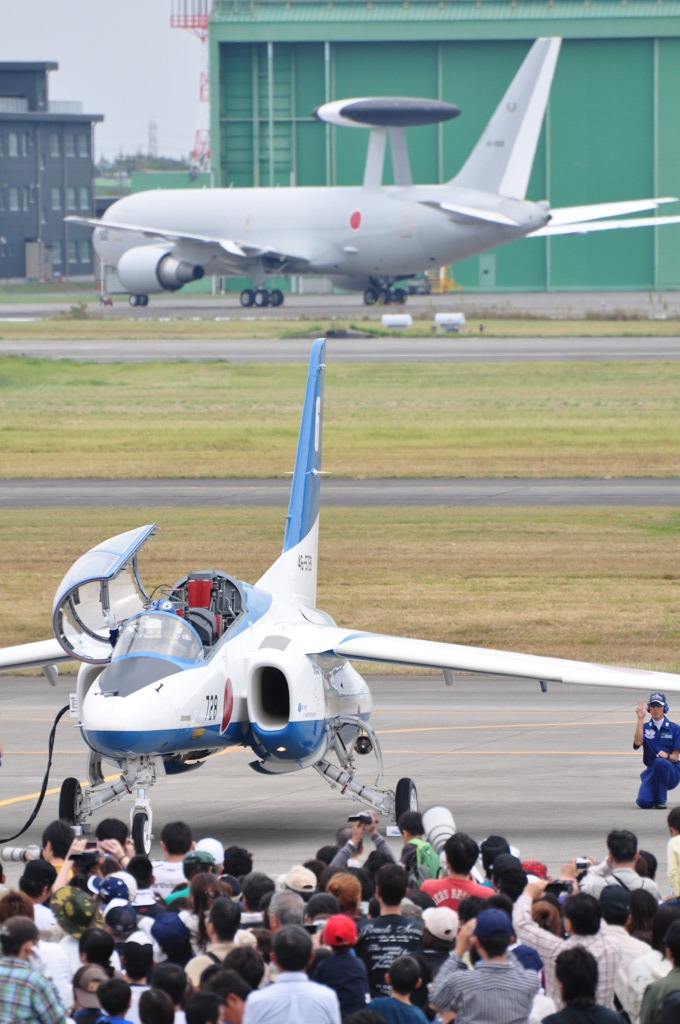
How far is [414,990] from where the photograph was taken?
9703 millimetres

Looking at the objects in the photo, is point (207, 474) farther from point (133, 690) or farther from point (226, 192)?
point (226, 192)

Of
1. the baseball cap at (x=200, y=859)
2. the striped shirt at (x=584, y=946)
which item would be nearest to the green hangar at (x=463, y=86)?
the baseball cap at (x=200, y=859)

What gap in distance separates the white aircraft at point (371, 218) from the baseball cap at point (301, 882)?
91010 mm

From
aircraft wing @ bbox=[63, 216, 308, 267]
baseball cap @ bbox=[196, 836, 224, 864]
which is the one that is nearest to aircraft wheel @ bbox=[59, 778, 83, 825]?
baseball cap @ bbox=[196, 836, 224, 864]

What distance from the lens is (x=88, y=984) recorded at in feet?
32.0

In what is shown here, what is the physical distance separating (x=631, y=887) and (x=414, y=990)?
9.04ft

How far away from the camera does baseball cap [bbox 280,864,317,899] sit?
37.8 feet

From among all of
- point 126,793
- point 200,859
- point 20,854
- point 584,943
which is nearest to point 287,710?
point 126,793

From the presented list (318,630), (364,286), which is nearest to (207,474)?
(318,630)

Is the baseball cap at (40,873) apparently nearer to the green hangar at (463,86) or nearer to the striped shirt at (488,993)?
the striped shirt at (488,993)

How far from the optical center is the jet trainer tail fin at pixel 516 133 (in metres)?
102

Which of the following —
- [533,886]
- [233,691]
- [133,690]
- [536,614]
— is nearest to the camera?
[533,886]

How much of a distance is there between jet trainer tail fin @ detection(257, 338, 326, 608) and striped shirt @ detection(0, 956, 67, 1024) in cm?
1074

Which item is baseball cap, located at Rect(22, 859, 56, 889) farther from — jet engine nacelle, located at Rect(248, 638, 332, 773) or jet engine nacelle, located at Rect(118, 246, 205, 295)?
jet engine nacelle, located at Rect(118, 246, 205, 295)
